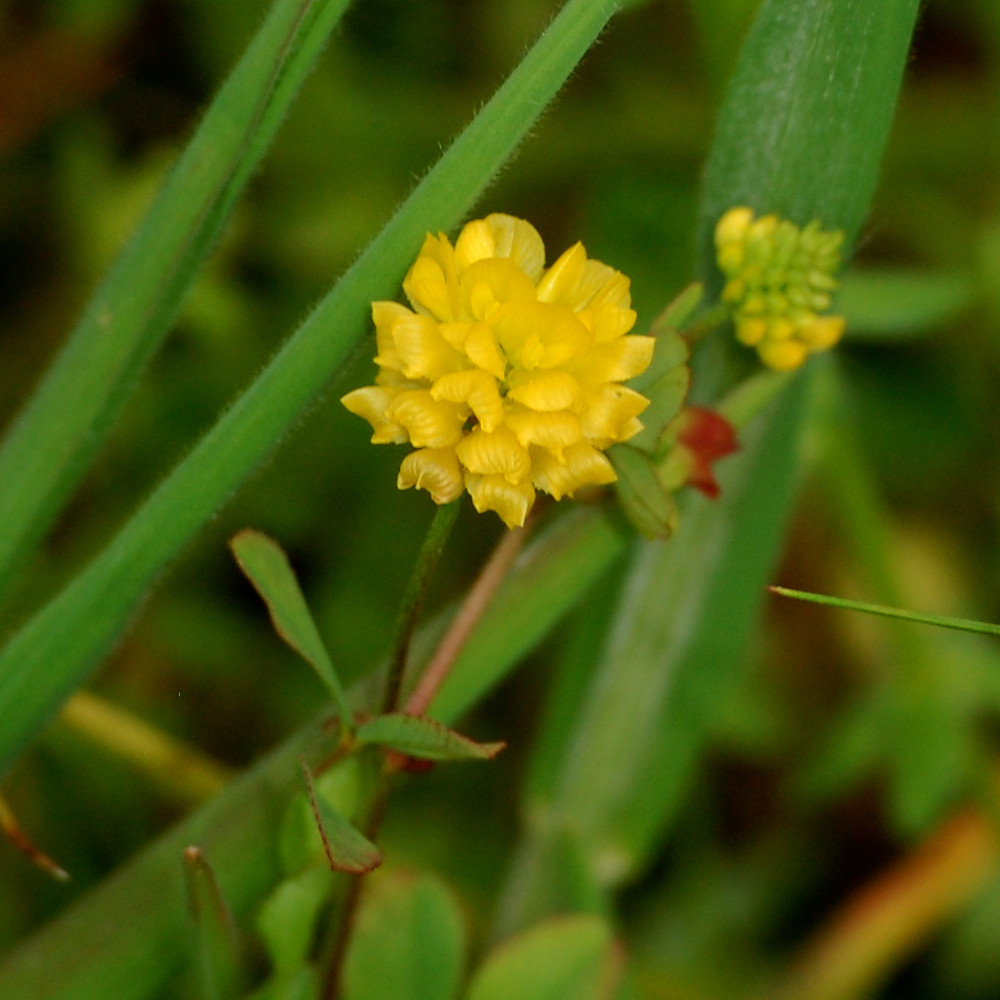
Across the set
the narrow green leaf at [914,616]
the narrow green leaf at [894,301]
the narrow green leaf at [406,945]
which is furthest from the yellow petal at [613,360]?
the narrow green leaf at [894,301]

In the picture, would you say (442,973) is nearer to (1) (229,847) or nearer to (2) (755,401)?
(1) (229,847)

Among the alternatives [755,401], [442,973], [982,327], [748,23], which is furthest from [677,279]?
[442,973]

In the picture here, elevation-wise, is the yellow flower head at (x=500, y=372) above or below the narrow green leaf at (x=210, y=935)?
above

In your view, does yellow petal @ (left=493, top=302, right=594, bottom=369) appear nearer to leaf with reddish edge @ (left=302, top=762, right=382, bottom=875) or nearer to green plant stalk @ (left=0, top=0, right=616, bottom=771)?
green plant stalk @ (left=0, top=0, right=616, bottom=771)

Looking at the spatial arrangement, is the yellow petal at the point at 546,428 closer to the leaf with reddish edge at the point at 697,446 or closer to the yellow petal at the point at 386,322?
the yellow petal at the point at 386,322

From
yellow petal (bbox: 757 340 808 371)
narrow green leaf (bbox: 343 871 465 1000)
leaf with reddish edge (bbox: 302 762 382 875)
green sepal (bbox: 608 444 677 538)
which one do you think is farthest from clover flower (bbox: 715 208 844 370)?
narrow green leaf (bbox: 343 871 465 1000)

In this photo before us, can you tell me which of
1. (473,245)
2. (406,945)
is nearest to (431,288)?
(473,245)
